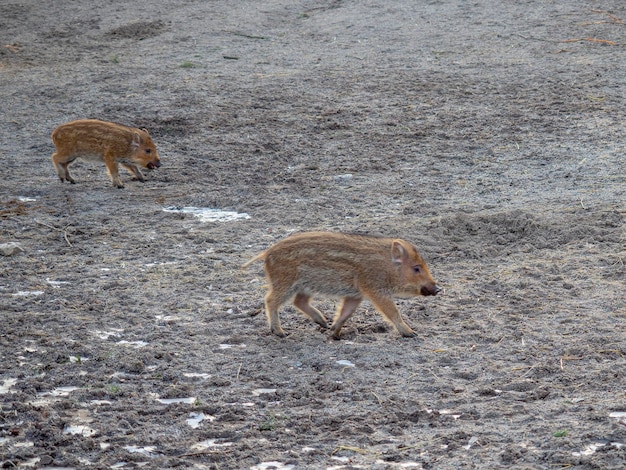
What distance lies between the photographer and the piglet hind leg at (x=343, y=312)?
639cm

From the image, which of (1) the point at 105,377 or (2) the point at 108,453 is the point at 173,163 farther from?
(2) the point at 108,453

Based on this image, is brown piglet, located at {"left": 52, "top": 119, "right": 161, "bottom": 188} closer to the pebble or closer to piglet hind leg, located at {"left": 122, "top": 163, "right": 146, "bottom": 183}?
piglet hind leg, located at {"left": 122, "top": 163, "right": 146, "bottom": 183}

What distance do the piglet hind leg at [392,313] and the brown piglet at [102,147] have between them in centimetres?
418

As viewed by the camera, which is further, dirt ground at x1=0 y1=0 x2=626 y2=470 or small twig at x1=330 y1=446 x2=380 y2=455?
dirt ground at x1=0 y1=0 x2=626 y2=470

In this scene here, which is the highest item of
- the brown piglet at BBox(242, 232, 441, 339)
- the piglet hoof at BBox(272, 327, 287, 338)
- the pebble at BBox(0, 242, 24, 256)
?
the brown piglet at BBox(242, 232, 441, 339)

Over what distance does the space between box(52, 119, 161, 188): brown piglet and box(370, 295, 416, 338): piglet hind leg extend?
418 centimetres

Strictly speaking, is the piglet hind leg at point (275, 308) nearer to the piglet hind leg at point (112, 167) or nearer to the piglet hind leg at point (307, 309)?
the piglet hind leg at point (307, 309)

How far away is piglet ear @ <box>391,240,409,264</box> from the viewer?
6.56 meters

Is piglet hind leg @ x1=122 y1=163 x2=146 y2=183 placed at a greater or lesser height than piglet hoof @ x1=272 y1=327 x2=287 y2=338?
lesser

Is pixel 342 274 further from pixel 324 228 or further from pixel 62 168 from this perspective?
pixel 62 168

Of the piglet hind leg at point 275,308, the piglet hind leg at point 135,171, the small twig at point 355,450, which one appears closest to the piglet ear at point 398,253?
the piglet hind leg at point 275,308

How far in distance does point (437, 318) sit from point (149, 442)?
2448 mm

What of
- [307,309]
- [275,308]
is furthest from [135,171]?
[275,308]

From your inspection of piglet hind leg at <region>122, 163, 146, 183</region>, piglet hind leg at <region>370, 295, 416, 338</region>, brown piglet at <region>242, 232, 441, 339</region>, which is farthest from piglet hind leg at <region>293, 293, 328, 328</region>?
piglet hind leg at <region>122, 163, 146, 183</region>
